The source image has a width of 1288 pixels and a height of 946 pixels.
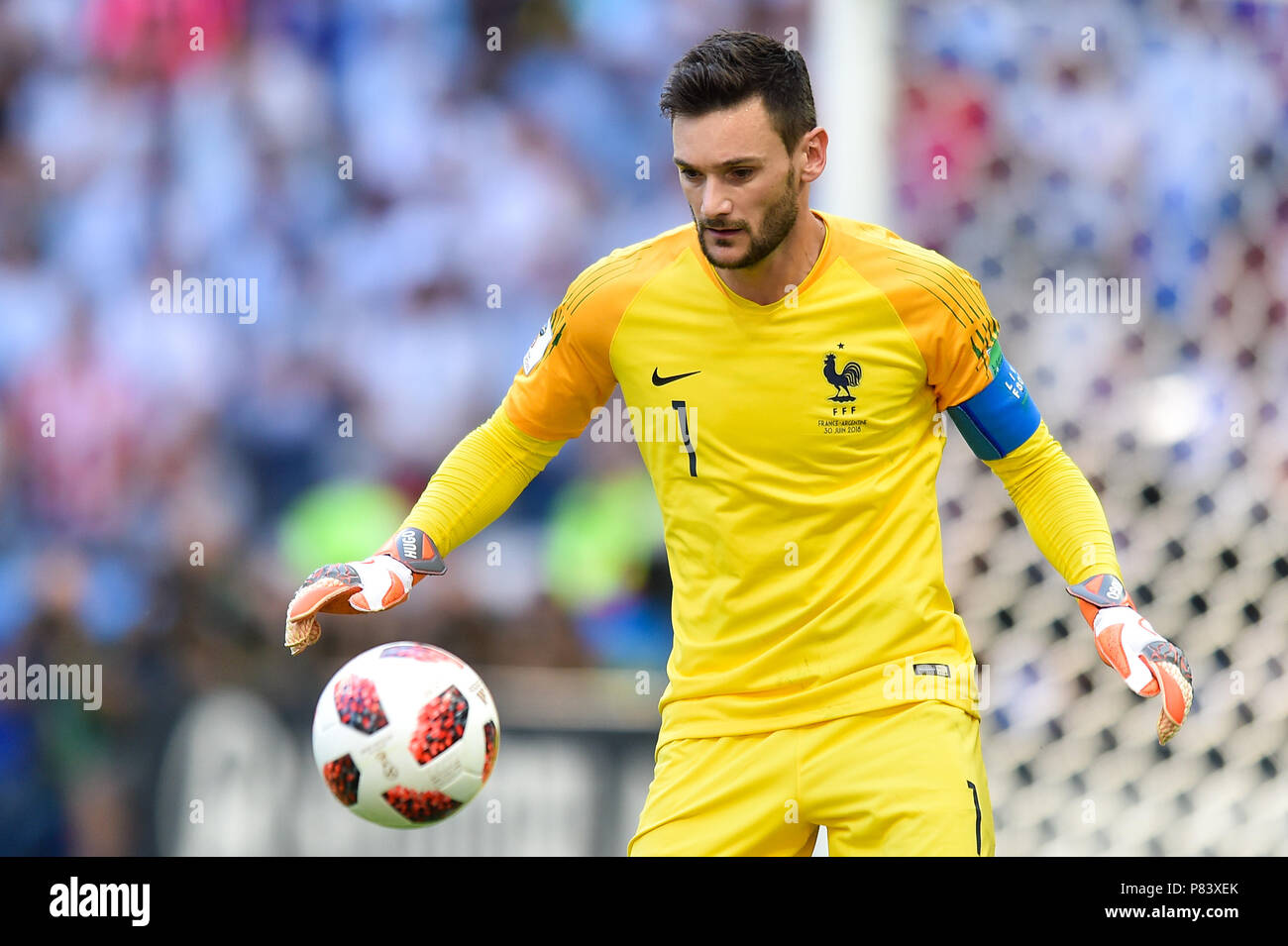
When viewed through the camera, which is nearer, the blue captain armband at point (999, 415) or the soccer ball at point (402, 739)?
the soccer ball at point (402, 739)

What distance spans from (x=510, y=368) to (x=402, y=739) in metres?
3.69

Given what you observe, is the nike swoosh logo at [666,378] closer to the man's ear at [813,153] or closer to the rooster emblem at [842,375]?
the rooster emblem at [842,375]

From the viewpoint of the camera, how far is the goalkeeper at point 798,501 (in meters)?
3.20

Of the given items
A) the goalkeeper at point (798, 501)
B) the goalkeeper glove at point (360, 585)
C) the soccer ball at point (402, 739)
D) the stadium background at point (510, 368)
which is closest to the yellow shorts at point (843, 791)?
the goalkeeper at point (798, 501)

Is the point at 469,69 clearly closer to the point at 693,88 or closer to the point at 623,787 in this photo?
the point at 623,787

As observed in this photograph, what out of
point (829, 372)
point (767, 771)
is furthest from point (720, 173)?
point (767, 771)

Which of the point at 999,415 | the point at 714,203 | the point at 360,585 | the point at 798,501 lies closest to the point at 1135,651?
the point at 999,415

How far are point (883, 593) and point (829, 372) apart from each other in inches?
18.5

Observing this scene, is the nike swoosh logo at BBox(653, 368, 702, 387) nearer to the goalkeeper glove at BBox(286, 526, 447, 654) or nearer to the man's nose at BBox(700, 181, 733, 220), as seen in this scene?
the man's nose at BBox(700, 181, 733, 220)

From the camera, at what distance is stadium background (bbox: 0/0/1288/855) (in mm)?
5094

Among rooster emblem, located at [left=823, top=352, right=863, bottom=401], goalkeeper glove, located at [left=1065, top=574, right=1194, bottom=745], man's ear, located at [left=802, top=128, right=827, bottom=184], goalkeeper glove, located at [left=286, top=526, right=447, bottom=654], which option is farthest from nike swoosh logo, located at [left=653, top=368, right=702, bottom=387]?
goalkeeper glove, located at [left=1065, top=574, right=1194, bottom=745]

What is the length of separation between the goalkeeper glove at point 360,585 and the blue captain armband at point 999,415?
1.18 meters

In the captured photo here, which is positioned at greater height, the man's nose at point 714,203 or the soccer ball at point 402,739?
the man's nose at point 714,203

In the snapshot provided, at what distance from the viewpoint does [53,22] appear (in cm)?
730
